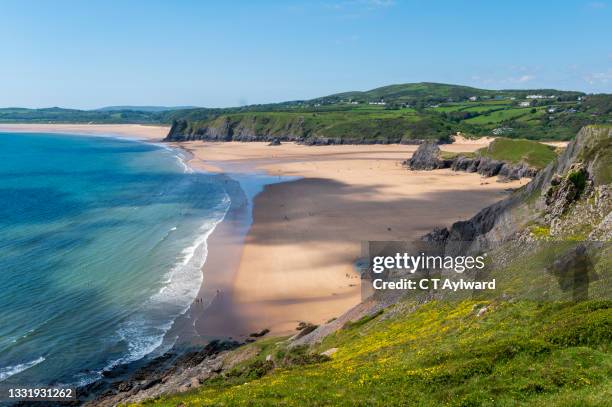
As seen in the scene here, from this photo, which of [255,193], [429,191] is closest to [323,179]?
[255,193]

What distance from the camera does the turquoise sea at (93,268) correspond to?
33.7 metres

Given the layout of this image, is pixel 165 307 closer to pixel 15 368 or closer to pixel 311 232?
pixel 15 368

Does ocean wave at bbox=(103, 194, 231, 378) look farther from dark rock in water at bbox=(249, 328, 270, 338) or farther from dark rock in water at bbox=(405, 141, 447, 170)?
dark rock in water at bbox=(405, 141, 447, 170)

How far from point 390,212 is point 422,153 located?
48.4 meters

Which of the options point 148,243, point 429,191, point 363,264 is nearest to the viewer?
point 363,264

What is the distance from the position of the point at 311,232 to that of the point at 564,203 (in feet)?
124

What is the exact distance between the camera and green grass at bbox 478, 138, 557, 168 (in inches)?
3658

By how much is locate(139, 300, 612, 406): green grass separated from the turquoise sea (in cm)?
1585

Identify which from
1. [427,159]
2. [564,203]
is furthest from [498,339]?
[427,159]

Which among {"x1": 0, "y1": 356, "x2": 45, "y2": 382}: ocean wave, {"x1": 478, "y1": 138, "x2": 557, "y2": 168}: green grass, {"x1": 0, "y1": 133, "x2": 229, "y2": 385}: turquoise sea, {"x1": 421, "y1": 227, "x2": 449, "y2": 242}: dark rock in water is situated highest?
{"x1": 478, "y1": 138, "x2": 557, "y2": 168}: green grass

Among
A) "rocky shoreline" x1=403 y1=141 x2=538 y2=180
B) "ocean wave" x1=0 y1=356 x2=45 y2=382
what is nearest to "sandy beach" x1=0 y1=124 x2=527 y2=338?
"rocky shoreline" x1=403 y1=141 x2=538 y2=180

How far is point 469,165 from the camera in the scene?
10512 centimetres

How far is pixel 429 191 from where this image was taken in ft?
275

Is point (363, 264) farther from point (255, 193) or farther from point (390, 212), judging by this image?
point (255, 193)
